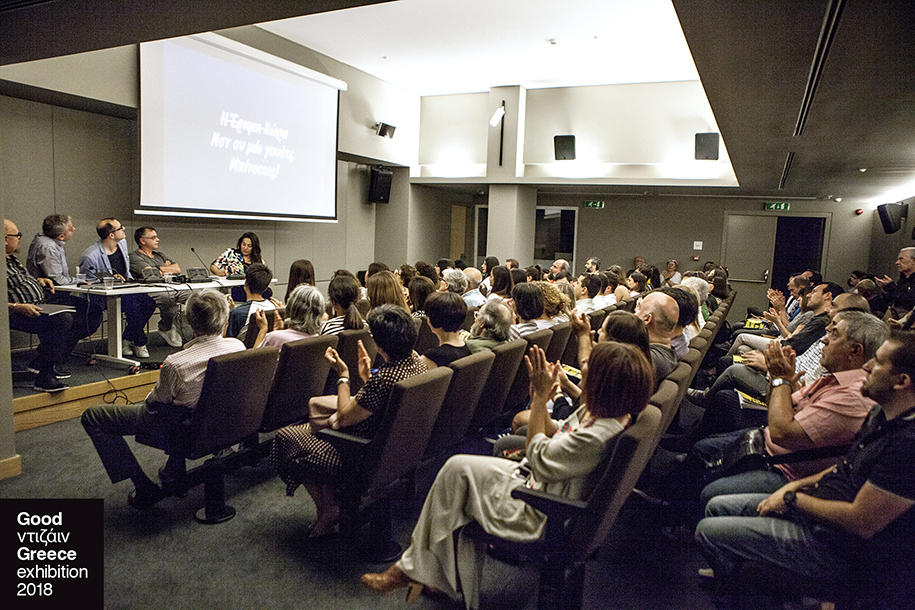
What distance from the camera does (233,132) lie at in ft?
25.5

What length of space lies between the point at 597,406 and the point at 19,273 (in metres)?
4.58

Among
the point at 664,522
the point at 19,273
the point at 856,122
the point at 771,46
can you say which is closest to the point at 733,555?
the point at 664,522

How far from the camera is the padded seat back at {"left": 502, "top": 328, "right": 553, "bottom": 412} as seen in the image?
11.7 ft

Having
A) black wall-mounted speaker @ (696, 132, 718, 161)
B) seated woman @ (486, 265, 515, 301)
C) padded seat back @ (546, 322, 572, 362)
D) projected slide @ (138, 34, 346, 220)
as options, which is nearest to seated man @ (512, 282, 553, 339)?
padded seat back @ (546, 322, 572, 362)

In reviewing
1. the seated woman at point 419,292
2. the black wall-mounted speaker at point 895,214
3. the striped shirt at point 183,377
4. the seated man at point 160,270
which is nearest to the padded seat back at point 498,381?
the striped shirt at point 183,377

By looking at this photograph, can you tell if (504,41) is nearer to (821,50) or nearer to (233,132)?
(233,132)

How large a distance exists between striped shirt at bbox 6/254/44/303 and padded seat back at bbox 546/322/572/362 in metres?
3.80

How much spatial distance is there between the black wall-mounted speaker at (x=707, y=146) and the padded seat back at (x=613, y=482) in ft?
29.5

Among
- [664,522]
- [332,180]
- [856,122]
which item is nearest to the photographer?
[664,522]

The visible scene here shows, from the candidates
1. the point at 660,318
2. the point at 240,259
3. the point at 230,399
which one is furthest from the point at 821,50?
the point at 240,259

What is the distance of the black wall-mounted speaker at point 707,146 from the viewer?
9914mm

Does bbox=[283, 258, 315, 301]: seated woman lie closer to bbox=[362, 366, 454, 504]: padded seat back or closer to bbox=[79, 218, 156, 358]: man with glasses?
bbox=[79, 218, 156, 358]: man with glasses

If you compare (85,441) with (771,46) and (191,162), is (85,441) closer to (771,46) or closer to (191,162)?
(191,162)

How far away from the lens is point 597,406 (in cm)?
209
